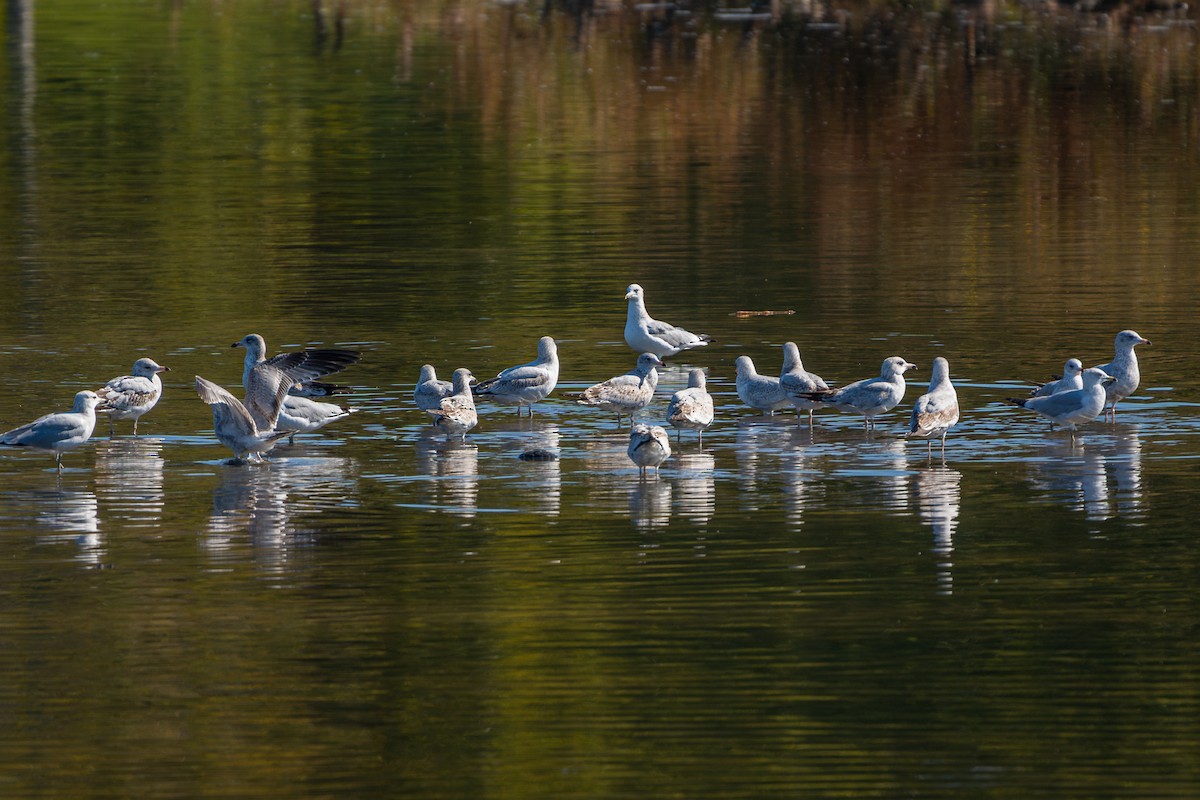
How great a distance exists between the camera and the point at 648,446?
56.1ft

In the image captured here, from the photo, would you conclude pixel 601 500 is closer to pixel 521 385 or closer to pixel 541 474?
pixel 541 474

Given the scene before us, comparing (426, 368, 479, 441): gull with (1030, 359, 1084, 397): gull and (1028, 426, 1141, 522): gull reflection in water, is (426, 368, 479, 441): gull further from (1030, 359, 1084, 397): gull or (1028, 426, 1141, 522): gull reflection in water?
(1030, 359, 1084, 397): gull

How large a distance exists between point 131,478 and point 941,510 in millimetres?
6682

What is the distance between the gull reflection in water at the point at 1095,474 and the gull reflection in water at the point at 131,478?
6949mm

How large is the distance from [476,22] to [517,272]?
50025 millimetres

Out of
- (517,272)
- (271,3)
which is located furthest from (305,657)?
(271,3)

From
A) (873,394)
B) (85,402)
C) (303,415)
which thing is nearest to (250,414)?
(303,415)

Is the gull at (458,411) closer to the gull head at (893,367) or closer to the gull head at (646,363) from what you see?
the gull head at (646,363)

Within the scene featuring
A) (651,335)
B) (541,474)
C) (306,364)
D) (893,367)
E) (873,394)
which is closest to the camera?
(541,474)

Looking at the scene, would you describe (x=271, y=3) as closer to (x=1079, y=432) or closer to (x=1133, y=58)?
(x=1133, y=58)

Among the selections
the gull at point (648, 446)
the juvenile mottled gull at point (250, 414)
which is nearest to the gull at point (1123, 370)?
the gull at point (648, 446)

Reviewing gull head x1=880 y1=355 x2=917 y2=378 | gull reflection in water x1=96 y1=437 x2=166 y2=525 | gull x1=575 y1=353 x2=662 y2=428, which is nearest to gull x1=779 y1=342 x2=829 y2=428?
gull head x1=880 y1=355 x2=917 y2=378

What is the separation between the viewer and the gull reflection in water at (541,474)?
1645 cm

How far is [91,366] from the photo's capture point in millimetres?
22703
